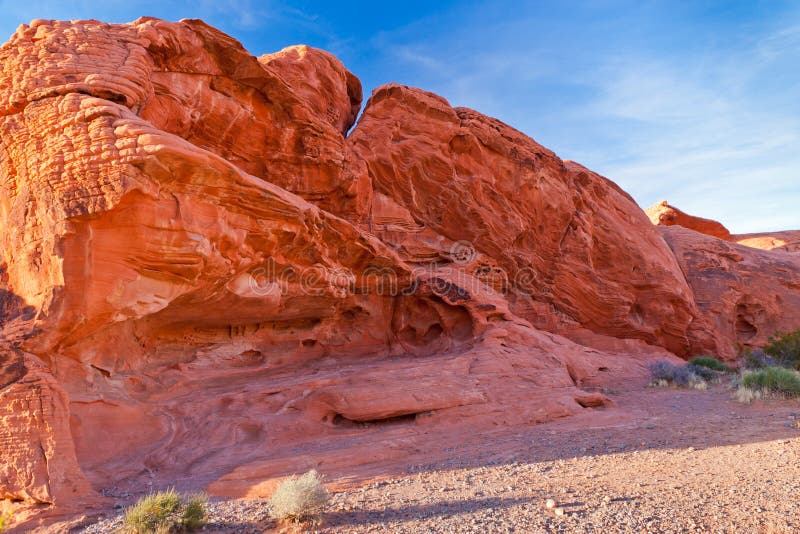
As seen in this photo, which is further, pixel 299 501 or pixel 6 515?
pixel 6 515

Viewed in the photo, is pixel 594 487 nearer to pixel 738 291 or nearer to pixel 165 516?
pixel 165 516

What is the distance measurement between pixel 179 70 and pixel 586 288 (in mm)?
13513

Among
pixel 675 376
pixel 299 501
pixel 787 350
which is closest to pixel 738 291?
pixel 787 350

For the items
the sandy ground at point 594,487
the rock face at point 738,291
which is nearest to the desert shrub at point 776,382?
the sandy ground at point 594,487

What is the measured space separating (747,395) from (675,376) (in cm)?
338

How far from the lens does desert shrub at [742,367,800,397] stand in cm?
1031

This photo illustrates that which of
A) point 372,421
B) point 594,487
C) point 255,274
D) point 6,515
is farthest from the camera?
point 255,274

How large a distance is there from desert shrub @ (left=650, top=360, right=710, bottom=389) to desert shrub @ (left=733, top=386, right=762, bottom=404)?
178 cm

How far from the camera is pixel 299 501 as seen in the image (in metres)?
4.89

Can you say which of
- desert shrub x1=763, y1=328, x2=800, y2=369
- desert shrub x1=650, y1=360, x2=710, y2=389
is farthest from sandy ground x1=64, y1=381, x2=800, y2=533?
desert shrub x1=763, y1=328, x2=800, y2=369

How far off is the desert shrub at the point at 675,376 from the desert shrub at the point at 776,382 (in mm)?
1301

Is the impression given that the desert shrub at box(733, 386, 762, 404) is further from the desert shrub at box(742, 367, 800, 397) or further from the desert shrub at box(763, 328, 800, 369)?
the desert shrub at box(763, 328, 800, 369)

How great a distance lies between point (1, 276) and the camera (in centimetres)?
762

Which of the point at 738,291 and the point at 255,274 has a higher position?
the point at 255,274
